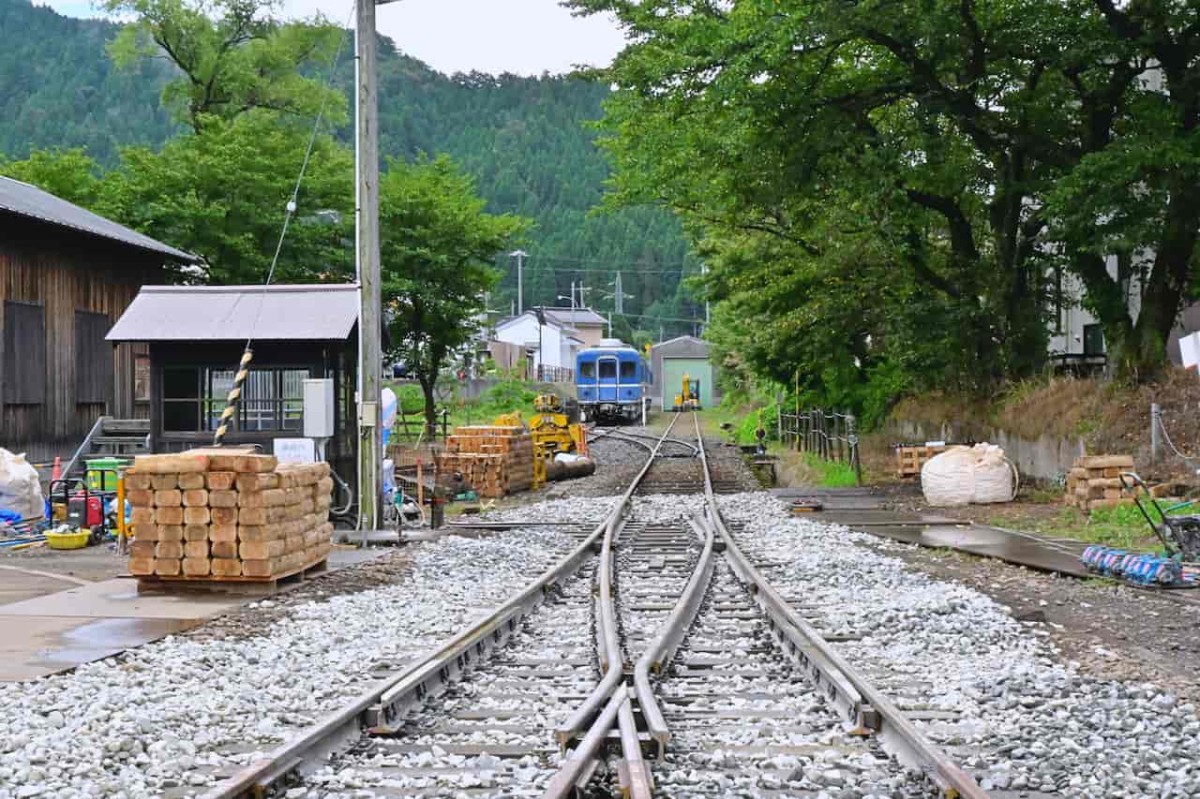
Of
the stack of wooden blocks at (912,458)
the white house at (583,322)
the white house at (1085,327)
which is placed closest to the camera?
the stack of wooden blocks at (912,458)

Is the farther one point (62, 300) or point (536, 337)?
point (536, 337)

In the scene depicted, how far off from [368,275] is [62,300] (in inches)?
433

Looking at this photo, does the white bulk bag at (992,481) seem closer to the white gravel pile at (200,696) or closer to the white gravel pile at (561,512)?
the white gravel pile at (561,512)

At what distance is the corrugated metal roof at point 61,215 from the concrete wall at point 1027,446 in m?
16.5

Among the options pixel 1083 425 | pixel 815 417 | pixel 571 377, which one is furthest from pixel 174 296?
pixel 571 377

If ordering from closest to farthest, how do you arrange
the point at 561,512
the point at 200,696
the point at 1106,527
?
the point at 200,696 → the point at 1106,527 → the point at 561,512

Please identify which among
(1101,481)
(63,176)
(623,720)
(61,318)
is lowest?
(623,720)

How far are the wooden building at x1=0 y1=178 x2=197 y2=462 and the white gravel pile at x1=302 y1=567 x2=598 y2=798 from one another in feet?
51.6

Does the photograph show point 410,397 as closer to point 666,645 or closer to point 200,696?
point 666,645

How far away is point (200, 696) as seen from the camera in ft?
21.0

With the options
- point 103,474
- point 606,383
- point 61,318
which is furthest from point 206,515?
point 606,383

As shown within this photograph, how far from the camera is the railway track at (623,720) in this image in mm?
4867

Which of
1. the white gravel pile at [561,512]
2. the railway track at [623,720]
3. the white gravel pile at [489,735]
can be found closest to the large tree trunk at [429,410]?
the white gravel pile at [561,512]

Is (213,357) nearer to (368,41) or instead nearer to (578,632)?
(368,41)
